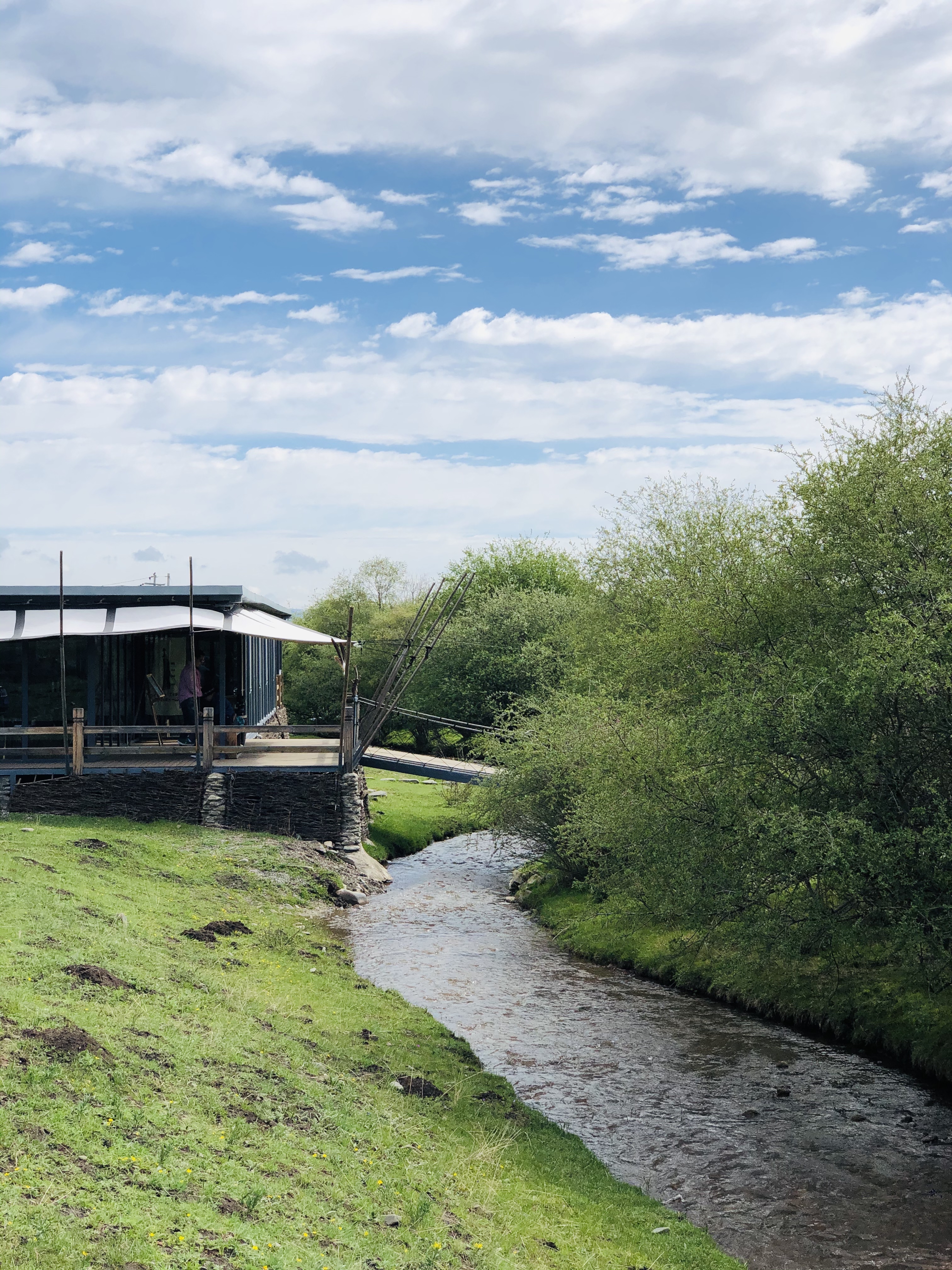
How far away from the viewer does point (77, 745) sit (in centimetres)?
3072

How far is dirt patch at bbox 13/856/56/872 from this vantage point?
2142cm

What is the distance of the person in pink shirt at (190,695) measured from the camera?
33594 millimetres

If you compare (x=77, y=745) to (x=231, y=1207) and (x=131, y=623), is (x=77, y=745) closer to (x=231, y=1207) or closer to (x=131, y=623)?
(x=131, y=623)

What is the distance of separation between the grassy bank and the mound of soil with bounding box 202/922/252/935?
8.82 metres

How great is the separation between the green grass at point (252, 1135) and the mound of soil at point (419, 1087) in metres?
0.13

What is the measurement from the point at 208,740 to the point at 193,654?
2.69 metres

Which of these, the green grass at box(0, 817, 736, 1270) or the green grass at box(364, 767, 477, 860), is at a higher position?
the green grass at box(0, 817, 736, 1270)

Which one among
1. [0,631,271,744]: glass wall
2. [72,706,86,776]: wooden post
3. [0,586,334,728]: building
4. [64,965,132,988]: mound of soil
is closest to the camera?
[64,965,132,988]: mound of soil

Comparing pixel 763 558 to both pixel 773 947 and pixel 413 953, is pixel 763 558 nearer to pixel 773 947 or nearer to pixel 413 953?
pixel 773 947

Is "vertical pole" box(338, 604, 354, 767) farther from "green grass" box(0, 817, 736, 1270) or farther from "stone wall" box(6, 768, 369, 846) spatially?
"green grass" box(0, 817, 736, 1270)

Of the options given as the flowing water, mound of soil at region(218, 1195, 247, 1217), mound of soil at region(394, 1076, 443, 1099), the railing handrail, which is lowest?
the flowing water

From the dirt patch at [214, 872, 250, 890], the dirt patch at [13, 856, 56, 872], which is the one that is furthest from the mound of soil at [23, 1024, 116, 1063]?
the dirt patch at [214, 872, 250, 890]

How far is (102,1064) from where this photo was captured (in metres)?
11.1

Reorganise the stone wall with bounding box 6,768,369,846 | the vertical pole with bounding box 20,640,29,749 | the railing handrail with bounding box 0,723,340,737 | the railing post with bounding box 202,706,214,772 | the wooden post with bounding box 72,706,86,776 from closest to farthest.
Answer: the railing handrail with bounding box 0,723,340,737, the wooden post with bounding box 72,706,86,776, the stone wall with bounding box 6,768,369,846, the railing post with bounding box 202,706,214,772, the vertical pole with bounding box 20,640,29,749
